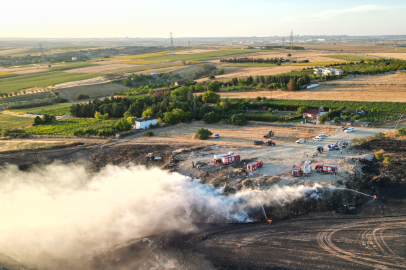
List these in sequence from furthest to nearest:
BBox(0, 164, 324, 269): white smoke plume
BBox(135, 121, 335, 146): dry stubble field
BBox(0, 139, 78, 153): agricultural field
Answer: BBox(0, 139, 78, 153): agricultural field, BBox(135, 121, 335, 146): dry stubble field, BBox(0, 164, 324, 269): white smoke plume

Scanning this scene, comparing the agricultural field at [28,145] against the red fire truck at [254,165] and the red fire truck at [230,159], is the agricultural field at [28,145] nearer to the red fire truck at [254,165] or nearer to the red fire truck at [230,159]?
the red fire truck at [230,159]

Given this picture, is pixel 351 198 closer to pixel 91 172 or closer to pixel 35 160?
pixel 91 172

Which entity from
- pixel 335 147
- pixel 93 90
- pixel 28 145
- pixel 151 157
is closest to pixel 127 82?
pixel 93 90

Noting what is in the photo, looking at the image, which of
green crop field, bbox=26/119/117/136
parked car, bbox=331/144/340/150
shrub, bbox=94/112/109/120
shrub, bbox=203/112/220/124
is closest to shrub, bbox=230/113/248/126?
shrub, bbox=203/112/220/124

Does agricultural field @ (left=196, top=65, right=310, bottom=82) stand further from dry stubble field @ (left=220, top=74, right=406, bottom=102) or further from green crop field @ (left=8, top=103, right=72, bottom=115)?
green crop field @ (left=8, top=103, right=72, bottom=115)

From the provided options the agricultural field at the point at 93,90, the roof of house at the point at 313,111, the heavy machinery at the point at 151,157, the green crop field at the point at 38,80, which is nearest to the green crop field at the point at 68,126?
the heavy machinery at the point at 151,157

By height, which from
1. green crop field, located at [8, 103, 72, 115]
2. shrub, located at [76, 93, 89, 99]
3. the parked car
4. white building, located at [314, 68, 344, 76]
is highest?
white building, located at [314, 68, 344, 76]

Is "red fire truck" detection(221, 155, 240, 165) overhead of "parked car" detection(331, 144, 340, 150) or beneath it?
beneath

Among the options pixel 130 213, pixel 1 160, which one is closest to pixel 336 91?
pixel 130 213
